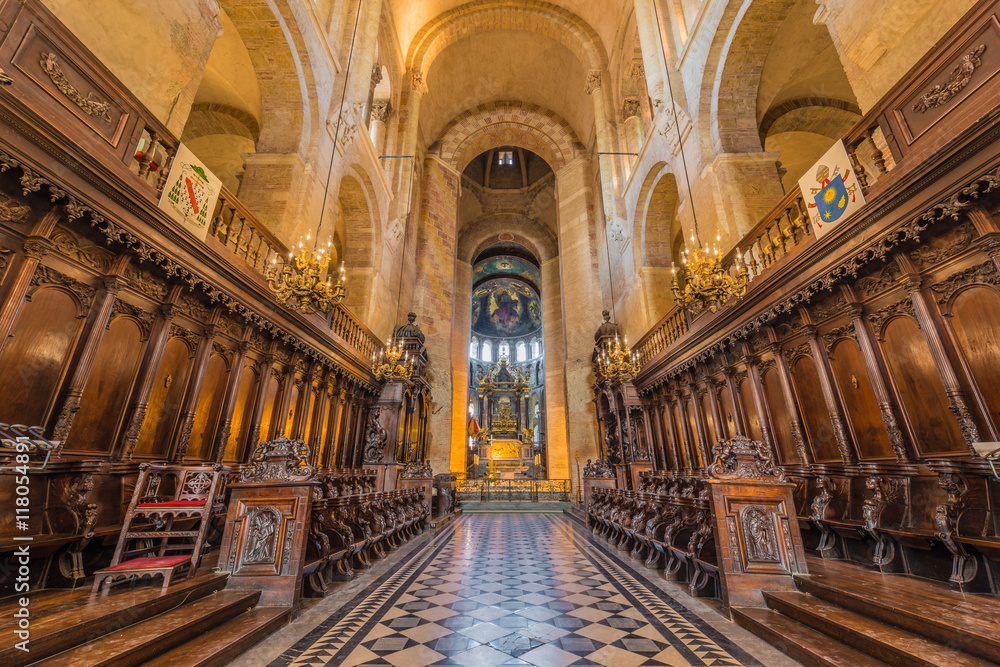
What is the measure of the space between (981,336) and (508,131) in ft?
62.1

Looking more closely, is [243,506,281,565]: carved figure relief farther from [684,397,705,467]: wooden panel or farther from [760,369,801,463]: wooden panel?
[684,397,705,467]: wooden panel

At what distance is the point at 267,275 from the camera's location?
19.3 ft

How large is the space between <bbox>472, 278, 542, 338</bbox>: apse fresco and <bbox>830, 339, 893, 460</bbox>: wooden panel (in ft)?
91.0

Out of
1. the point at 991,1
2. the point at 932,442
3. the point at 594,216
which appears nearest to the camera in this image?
the point at 991,1

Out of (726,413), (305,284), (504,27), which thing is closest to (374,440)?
(305,284)

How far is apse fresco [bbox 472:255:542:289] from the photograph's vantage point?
2686 centimetres

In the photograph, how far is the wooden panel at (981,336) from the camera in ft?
10.2

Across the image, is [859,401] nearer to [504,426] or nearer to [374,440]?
[374,440]

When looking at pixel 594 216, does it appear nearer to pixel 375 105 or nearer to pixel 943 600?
pixel 375 105

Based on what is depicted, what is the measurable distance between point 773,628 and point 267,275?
6.70 m

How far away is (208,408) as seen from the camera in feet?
17.6

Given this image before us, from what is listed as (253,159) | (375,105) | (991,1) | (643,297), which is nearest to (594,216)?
(643,297)

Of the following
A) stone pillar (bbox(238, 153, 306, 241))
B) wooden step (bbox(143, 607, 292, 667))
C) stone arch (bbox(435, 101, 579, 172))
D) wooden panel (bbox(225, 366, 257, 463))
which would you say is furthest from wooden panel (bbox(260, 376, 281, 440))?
stone arch (bbox(435, 101, 579, 172))

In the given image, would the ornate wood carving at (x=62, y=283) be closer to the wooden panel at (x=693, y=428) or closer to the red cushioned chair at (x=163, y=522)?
the red cushioned chair at (x=163, y=522)
